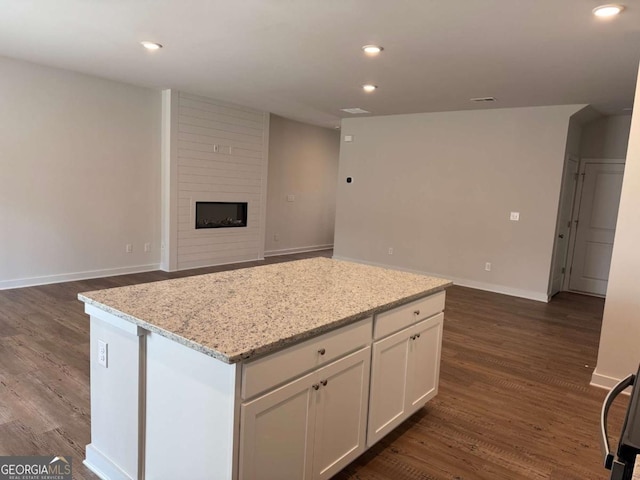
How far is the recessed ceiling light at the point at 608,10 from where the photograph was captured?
9.03 ft

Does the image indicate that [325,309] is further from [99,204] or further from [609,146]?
[609,146]

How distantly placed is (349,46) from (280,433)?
3.23 m

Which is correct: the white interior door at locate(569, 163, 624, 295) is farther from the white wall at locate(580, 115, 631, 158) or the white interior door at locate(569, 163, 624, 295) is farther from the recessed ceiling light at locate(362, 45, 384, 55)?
the recessed ceiling light at locate(362, 45, 384, 55)

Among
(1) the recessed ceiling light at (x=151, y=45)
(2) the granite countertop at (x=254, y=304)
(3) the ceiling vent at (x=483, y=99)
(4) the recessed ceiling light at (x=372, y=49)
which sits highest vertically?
(3) the ceiling vent at (x=483, y=99)

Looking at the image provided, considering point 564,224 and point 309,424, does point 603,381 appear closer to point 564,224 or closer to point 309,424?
point 309,424

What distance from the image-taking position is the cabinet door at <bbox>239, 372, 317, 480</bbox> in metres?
1.49

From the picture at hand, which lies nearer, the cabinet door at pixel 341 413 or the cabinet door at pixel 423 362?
the cabinet door at pixel 341 413

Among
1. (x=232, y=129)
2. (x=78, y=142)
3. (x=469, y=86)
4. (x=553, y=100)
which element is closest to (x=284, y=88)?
(x=232, y=129)

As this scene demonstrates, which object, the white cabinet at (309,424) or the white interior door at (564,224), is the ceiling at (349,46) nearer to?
the white interior door at (564,224)

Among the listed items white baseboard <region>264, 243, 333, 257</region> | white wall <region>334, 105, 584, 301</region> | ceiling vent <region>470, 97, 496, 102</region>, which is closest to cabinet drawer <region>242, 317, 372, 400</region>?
ceiling vent <region>470, 97, 496, 102</region>

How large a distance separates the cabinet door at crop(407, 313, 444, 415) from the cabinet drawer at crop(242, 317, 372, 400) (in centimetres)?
51

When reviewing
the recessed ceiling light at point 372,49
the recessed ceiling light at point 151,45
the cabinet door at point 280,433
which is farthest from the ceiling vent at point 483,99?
the cabinet door at point 280,433

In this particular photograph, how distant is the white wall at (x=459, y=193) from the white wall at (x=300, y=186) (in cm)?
115

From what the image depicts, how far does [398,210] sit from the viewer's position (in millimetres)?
7188
